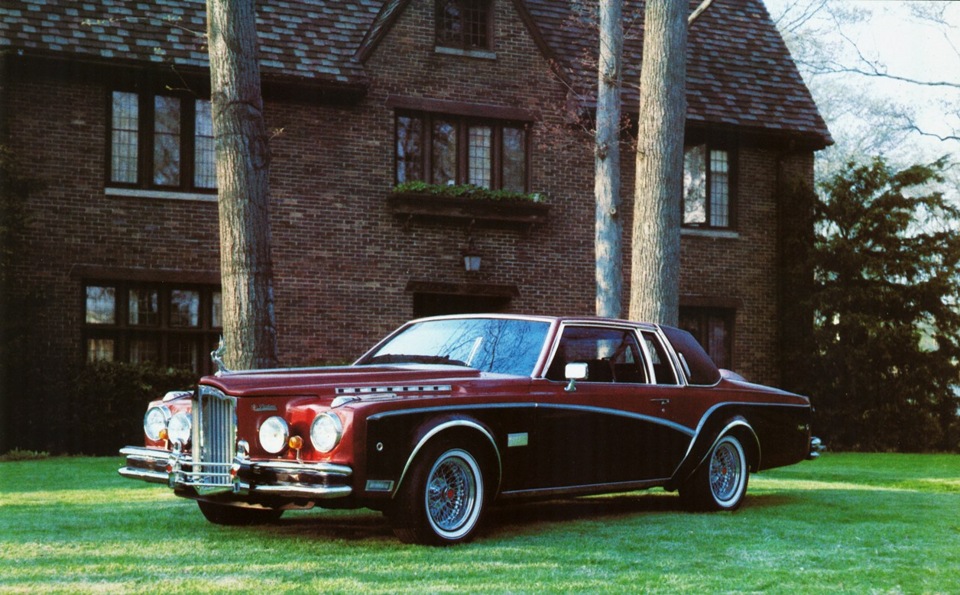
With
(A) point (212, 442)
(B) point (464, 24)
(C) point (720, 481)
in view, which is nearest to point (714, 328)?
(B) point (464, 24)

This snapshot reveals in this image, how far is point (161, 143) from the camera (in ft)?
60.1

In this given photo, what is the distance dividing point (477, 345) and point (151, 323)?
1050 centimetres

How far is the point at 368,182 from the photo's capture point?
63.3 ft

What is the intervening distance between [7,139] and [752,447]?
11960 mm

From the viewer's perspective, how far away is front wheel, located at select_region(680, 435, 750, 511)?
31.7 feet

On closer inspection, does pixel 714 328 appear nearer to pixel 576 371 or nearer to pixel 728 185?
pixel 728 185

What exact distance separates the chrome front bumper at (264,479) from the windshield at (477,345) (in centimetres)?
175

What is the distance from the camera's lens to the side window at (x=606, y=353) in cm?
906

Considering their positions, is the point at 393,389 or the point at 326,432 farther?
the point at 393,389

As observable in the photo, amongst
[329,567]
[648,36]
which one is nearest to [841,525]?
[329,567]

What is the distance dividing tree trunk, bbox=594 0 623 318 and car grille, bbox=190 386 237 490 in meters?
9.16

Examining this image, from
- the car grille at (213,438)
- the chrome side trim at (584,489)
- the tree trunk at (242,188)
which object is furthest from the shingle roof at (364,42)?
the chrome side trim at (584,489)

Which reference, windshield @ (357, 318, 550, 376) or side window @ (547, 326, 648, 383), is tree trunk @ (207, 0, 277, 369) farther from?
side window @ (547, 326, 648, 383)

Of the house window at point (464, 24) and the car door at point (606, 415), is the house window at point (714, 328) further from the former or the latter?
the car door at point (606, 415)
